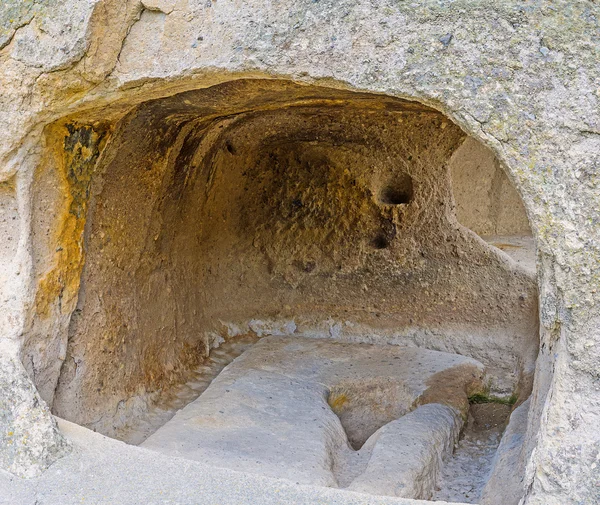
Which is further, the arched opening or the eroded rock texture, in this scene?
the eroded rock texture

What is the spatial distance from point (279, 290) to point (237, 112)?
4.35 ft

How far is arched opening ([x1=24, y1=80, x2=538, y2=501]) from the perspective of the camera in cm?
233

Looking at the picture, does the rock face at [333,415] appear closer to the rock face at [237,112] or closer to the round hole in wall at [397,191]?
the rock face at [237,112]

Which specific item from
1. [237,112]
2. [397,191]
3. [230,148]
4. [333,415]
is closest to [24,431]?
[333,415]

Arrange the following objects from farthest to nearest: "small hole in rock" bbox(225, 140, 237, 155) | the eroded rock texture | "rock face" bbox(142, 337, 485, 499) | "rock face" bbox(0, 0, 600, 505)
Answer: "small hole in rock" bbox(225, 140, 237, 155), the eroded rock texture, "rock face" bbox(142, 337, 485, 499), "rock face" bbox(0, 0, 600, 505)

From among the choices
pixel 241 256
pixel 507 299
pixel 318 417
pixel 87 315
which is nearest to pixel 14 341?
pixel 87 315

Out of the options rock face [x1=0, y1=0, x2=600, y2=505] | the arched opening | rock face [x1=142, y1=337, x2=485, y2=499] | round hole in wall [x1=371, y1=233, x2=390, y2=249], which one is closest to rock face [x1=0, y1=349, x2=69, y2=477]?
rock face [x1=0, y1=0, x2=600, y2=505]

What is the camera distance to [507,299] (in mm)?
3477

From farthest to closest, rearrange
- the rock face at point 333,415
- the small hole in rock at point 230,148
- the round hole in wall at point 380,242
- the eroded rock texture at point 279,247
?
1. the round hole in wall at point 380,242
2. the small hole in rock at point 230,148
3. the eroded rock texture at point 279,247
4. the rock face at point 333,415

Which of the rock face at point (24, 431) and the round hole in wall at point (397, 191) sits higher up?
the round hole in wall at point (397, 191)

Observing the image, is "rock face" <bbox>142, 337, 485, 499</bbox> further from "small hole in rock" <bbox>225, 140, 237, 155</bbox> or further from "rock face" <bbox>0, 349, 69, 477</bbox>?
"small hole in rock" <bbox>225, 140, 237, 155</bbox>

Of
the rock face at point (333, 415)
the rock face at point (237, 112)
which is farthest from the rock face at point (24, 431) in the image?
the rock face at point (333, 415)

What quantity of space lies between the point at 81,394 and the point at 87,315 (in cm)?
28

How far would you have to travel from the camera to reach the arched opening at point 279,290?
233cm
